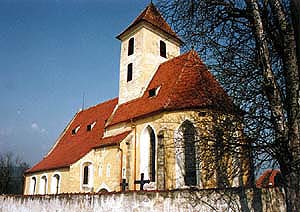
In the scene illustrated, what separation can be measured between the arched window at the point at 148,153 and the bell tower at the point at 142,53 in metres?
3.57

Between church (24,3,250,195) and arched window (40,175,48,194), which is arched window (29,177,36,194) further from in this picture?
arched window (40,175,48,194)

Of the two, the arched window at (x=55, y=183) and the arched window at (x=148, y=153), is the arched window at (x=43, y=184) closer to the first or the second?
the arched window at (x=55, y=183)

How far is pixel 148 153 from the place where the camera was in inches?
615

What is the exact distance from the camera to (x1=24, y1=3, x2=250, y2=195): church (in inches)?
311

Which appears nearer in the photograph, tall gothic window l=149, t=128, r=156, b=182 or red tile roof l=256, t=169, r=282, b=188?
red tile roof l=256, t=169, r=282, b=188

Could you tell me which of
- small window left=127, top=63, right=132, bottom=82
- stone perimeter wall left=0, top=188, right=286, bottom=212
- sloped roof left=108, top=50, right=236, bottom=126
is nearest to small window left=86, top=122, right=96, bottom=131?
sloped roof left=108, top=50, right=236, bottom=126

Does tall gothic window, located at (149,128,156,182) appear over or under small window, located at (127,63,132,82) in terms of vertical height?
under

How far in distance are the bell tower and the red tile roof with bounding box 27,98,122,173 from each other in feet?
9.42

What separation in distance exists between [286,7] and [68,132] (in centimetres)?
2270

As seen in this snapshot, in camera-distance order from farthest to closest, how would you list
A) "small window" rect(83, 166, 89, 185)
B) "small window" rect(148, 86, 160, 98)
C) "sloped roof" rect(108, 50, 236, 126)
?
"small window" rect(83, 166, 89, 185)
"small window" rect(148, 86, 160, 98)
"sloped roof" rect(108, 50, 236, 126)

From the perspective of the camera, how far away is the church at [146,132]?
7.89m

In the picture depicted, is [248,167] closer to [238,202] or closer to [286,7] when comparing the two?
[238,202]

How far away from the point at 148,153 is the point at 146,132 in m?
1.13

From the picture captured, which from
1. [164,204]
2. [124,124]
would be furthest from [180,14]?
[124,124]
